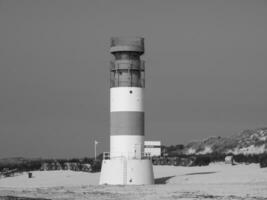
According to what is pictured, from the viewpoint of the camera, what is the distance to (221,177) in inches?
1566

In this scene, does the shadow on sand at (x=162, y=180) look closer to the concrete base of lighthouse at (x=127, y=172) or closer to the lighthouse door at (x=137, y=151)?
the concrete base of lighthouse at (x=127, y=172)

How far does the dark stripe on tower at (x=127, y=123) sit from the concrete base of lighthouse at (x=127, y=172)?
4.10ft

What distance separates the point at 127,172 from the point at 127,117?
240cm

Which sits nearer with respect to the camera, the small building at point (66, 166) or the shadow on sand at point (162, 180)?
the shadow on sand at point (162, 180)

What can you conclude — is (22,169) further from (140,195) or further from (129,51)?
(140,195)

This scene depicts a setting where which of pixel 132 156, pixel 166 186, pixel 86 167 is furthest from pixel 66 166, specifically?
pixel 166 186

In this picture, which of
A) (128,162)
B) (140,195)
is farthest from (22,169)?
(140,195)

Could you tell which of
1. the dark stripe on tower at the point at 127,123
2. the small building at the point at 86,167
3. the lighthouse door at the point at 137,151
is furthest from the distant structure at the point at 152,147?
the small building at the point at 86,167

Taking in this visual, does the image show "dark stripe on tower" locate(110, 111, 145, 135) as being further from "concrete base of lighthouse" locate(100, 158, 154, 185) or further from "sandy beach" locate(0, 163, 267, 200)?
"sandy beach" locate(0, 163, 267, 200)

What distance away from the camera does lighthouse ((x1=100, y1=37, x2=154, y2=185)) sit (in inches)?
1398

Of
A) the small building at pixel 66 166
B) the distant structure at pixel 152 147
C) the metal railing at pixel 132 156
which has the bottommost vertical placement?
the metal railing at pixel 132 156

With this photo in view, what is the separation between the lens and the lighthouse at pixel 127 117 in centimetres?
3550

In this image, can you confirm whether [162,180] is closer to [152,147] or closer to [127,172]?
[152,147]

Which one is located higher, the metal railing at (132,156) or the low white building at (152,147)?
the low white building at (152,147)
